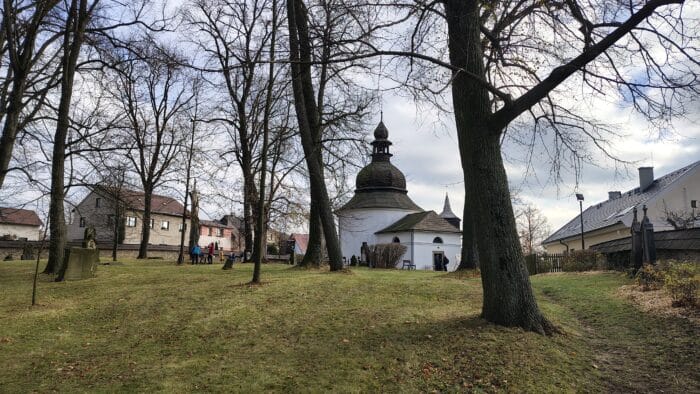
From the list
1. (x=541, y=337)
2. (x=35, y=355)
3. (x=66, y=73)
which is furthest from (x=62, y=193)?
(x=541, y=337)

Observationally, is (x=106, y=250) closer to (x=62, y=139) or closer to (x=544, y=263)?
(x=62, y=139)

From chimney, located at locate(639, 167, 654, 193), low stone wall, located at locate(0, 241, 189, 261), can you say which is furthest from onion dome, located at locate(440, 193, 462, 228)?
low stone wall, located at locate(0, 241, 189, 261)

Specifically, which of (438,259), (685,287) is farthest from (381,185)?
(685,287)

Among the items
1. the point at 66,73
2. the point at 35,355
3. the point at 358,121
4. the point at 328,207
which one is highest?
the point at 66,73

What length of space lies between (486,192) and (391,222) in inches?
1652

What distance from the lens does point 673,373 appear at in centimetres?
603

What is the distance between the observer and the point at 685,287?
9.03m

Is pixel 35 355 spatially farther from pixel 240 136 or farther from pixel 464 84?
pixel 240 136

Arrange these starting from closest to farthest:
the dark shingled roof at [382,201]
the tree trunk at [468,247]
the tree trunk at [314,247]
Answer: the tree trunk at [314,247] → the tree trunk at [468,247] → the dark shingled roof at [382,201]

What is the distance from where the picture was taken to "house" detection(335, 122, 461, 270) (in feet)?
146

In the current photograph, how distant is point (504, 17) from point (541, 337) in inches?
261

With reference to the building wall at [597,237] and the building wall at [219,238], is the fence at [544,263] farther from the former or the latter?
the building wall at [219,238]

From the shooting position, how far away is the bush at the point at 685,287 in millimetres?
8828

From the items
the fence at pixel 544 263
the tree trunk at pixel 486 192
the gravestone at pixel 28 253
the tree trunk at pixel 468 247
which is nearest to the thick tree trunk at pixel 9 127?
the tree trunk at pixel 486 192
